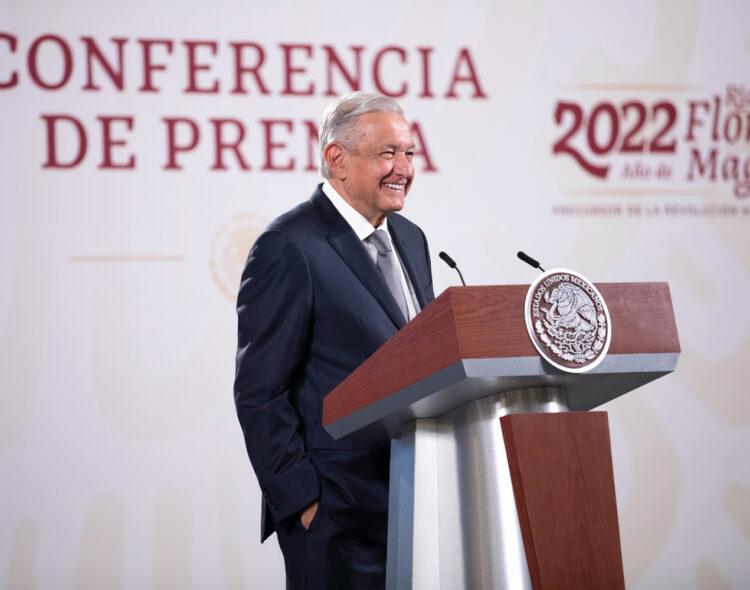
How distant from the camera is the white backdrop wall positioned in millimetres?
3393

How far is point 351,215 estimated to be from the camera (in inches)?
80.3

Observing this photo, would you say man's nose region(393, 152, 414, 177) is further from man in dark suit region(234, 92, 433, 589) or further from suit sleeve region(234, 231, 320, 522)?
suit sleeve region(234, 231, 320, 522)

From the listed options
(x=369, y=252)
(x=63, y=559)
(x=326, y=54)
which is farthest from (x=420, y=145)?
(x=63, y=559)

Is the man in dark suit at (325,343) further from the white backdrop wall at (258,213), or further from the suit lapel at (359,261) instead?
the white backdrop wall at (258,213)

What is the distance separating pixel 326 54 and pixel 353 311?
6.75 ft

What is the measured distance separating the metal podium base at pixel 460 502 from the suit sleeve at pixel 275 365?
1.00 ft

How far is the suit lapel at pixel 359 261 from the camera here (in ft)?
6.11

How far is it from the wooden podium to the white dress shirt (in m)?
0.57

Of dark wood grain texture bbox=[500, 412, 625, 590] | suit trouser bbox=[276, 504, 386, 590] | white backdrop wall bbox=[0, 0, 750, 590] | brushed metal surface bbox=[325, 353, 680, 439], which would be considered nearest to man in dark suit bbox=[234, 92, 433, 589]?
suit trouser bbox=[276, 504, 386, 590]

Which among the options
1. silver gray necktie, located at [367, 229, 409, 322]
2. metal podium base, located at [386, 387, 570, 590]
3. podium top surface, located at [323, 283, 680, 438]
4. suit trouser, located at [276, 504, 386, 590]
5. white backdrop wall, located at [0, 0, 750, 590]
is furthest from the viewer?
white backdrop wall, located at [0, 0, 750, 590]

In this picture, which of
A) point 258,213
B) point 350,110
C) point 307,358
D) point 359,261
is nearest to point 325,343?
point 307,358

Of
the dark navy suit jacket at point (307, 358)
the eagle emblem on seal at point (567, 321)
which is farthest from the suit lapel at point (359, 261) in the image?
the eagle emblem on seal at point (567, 321)

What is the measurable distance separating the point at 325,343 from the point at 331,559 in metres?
0.43

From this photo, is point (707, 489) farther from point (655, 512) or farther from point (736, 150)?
point (736, 150)
